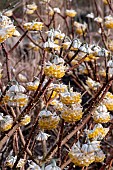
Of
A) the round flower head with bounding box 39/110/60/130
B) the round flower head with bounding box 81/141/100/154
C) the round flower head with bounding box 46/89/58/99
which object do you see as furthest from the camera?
the round flower head with bounding box 46/89/58/99

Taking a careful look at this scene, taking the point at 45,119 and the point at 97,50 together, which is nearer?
the point at 45,119

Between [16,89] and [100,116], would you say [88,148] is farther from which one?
[16,89]

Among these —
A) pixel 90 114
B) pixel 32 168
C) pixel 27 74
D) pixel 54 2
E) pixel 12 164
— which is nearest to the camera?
pixel 32 168

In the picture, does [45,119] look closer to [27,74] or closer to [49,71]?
[49,71]

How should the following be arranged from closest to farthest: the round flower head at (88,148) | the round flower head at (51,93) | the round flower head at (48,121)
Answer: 1. the round flower head at (88,148)
2. the round flower head at (48,121)
3. the round flower head at (51,93)

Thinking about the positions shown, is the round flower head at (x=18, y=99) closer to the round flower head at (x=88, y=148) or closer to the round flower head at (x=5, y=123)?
the round flower head at (x=5, y=123)

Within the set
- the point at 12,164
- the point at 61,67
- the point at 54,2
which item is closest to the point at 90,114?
the point at 61,67

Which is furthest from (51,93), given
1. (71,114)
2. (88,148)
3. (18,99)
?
(88,148)

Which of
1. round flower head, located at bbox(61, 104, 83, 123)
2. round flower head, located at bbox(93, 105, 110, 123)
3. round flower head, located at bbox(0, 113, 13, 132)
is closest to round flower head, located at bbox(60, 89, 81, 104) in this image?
round flower head, located at bbox(61, 104, 83, 123)

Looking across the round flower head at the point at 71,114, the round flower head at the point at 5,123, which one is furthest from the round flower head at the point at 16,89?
the round flower head at the point at 71,114

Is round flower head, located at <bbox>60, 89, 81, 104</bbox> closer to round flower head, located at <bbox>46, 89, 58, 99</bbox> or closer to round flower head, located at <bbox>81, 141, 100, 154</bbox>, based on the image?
round flower head, located at <bbox>81, 141, 100, 154</bbox>

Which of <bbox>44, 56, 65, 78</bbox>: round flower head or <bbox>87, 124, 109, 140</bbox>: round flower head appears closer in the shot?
<bbox>44, 56, 65, 78</bbox>: round flower head
